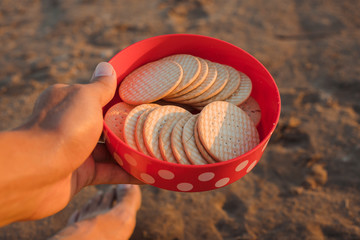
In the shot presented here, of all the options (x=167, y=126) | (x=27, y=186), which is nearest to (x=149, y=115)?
(x=167, y=126)

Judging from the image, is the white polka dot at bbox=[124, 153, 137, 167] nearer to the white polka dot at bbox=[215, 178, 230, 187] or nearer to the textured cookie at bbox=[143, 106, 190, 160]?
the textured cookie at bbox=[143, 106, 190, 160]

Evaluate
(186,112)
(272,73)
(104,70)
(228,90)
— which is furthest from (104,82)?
(272,73)

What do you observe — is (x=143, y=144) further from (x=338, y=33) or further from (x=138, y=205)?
(x=338, y=33)

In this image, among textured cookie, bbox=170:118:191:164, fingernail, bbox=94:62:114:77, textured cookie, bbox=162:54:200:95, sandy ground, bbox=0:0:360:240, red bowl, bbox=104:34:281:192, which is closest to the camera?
red bowl, bbox=104:34:281:192

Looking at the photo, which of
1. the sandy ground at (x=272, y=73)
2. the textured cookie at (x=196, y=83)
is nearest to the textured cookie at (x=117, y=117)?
the textured cookie at (x=196, y=83)

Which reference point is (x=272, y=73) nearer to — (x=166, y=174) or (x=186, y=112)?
(x=186, y=112)

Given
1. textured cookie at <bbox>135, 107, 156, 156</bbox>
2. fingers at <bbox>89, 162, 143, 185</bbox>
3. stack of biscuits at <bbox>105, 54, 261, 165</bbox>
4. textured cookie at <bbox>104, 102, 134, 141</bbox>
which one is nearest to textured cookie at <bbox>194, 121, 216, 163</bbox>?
stack of biscuits at <bbox>105, 54, 261, 165</bbox>
